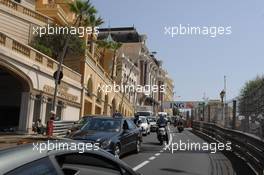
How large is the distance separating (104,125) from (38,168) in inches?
507

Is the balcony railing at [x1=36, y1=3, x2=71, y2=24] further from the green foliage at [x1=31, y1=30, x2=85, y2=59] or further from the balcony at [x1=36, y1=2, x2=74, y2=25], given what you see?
the green foliage at [x1=31, y1=30, x2=85, y2=59]

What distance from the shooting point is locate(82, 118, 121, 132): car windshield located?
52.8 feet

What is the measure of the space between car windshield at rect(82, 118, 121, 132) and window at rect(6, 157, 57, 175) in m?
12.4

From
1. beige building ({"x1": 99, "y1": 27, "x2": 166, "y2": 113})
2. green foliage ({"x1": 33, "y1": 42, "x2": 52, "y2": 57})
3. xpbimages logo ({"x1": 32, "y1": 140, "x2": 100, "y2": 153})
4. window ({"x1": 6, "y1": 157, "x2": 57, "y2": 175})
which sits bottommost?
window ({"x1": 6, "y1": 157, "x2": 57, "y2": 175})

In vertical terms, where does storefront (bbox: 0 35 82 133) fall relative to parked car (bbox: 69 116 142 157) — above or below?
above

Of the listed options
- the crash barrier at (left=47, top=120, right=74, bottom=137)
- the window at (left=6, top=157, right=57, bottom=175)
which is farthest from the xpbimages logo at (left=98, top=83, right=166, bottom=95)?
the window at (left=6, top=157, right=57, bottom=175)

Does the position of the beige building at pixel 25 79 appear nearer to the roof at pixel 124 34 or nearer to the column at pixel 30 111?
the column at pixel 30 111

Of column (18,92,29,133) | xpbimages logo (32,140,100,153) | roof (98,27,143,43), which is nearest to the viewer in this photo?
xpbimages logo (32,140,100,153)

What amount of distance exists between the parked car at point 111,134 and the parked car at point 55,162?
9711 mm

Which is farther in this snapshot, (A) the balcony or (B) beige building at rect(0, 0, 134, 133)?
(A) the balcony

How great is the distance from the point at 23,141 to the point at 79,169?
80 cm

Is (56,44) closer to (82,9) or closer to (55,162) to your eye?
(82,9)

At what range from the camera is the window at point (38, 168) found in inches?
131

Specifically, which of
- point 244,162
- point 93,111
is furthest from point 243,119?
point 93,111
